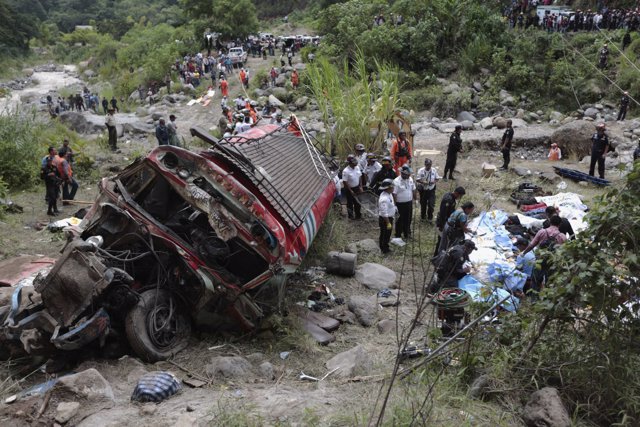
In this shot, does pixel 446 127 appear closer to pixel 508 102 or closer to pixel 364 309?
pixel 508 102

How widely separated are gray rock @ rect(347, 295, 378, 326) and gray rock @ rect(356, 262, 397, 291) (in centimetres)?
58

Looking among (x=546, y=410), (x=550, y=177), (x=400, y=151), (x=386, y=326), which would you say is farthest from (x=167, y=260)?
(x=550, y=177)

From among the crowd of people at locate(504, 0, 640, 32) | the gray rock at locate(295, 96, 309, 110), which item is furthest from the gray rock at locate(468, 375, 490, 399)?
the crowd of people at locate(504, 0, 640, 32)

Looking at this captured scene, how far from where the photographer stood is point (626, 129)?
16.0 meters

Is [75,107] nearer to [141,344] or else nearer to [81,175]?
[81,175]

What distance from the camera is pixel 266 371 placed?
5.25 metres

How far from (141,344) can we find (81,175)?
8696 mm

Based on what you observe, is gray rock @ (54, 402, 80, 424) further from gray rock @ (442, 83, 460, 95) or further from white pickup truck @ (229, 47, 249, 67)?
Result: white pickup truck @ (229, 47, 249, 67)

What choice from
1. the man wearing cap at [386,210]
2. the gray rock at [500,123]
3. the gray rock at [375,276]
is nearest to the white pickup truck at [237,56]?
the gray rock at [500,123]

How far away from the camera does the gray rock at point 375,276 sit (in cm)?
769

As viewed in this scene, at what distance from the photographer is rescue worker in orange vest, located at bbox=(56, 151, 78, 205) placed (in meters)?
10.4

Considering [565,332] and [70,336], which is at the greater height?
[565,332]

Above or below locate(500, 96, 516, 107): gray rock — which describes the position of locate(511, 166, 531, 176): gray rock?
below

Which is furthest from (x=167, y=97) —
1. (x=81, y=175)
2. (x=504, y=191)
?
(x=504, y=191)
